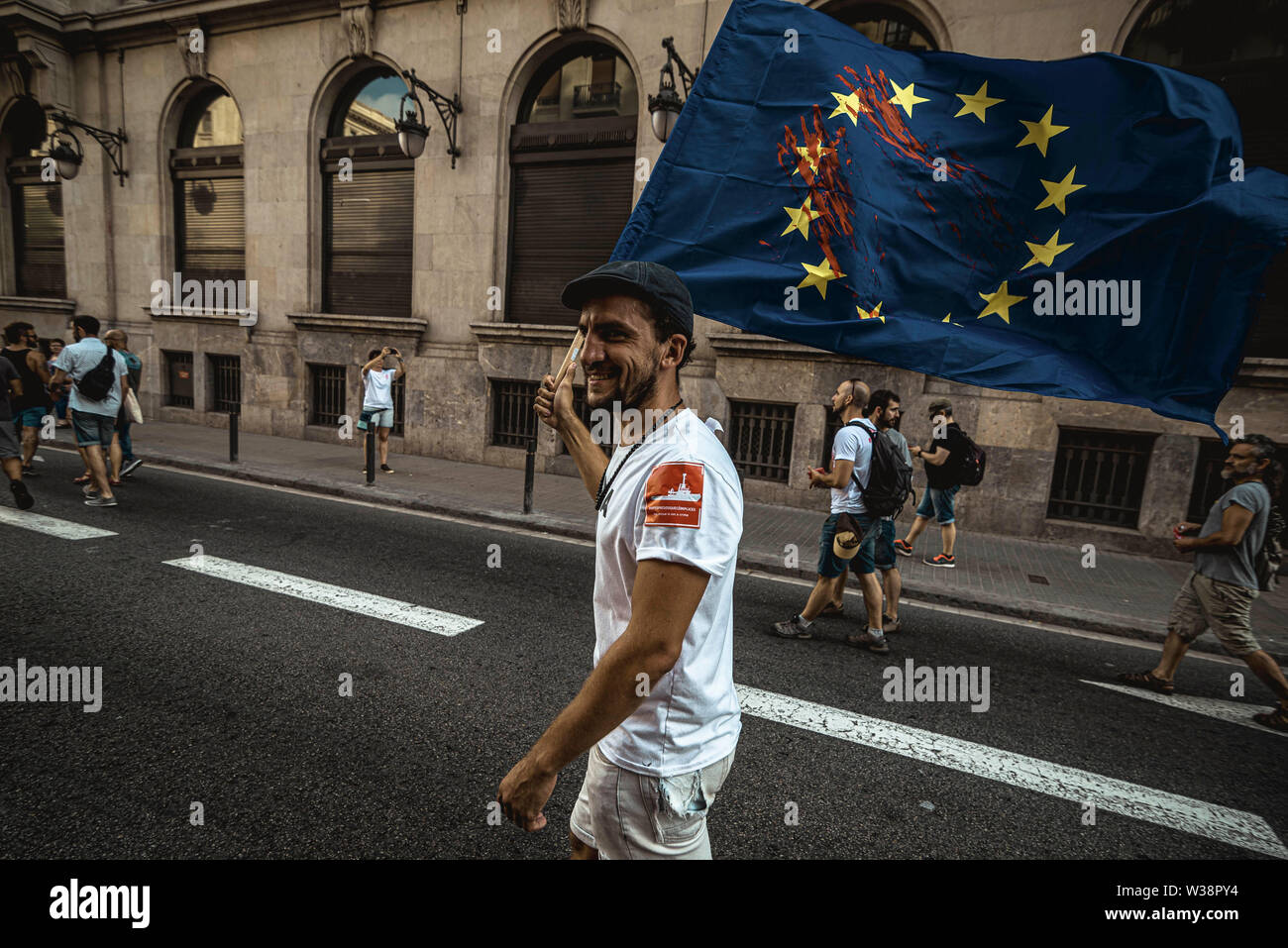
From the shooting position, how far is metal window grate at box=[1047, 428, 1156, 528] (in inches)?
401

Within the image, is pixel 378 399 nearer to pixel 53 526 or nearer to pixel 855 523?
pixel 53 526

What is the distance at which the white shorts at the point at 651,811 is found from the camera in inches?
64.9

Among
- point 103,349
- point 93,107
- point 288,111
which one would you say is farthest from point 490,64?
point 93,107

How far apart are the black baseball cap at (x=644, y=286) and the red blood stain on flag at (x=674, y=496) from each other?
1.36 feet

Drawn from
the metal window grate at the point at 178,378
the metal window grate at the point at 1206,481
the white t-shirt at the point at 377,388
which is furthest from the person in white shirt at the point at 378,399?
the metal window grate at the point at 1206,481

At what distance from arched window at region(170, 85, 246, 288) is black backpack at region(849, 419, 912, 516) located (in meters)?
16.6

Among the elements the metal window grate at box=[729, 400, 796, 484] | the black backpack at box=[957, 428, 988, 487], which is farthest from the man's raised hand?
the metal window grate at box=[729, 400, 796, 484]

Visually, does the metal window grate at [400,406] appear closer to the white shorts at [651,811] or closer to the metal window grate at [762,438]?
the metal window grate at [762,438]

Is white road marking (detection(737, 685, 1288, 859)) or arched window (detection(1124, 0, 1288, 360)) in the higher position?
arched window (detection(1124, 0, 1288, 360))

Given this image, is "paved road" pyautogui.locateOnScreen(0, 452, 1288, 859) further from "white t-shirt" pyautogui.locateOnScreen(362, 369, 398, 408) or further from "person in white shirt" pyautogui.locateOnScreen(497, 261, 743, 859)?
"white t-shirt" pyautogui.locateOnScreen(362, 369, 398, 408)

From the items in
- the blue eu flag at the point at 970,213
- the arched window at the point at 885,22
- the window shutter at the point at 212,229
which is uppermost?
the arched window at the point at 885,22

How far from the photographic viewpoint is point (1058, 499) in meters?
10.6

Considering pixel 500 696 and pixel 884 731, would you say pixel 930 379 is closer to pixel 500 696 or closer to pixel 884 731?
pixel 884 731

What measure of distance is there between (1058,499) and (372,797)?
1062 cm
